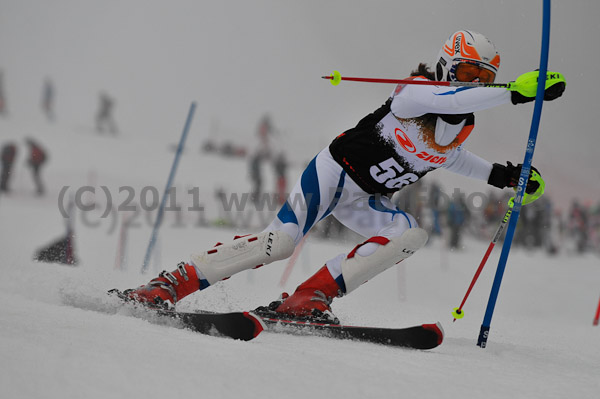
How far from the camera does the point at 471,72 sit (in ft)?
7.74

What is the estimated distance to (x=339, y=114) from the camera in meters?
22.8

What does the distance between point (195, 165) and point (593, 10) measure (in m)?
9.09

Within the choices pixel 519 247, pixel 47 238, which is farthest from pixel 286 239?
pixel 519 247

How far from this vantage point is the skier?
7.66 ft

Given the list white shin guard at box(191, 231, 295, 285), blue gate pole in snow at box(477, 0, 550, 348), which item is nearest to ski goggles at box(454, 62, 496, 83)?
blue gate pole in snow at box(477, 0, 550, 348)

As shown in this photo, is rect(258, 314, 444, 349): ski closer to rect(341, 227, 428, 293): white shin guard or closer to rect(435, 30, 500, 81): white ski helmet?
rect(341, 227, 428, 293): white shin guard

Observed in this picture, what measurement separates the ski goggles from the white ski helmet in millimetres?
11

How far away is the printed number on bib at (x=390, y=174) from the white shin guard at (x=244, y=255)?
49 cm

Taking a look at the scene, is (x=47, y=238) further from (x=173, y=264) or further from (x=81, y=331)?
(x=81, y=331)

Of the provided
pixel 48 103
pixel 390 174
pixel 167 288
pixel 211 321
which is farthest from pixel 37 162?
pixel 211 321

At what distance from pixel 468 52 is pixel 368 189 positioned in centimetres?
72

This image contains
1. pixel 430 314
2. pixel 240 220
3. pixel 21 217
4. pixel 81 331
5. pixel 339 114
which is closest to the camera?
pixel 81 331

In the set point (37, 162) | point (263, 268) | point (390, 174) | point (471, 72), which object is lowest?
point (263, 268)

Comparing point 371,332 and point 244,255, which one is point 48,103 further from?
point 371,332
